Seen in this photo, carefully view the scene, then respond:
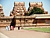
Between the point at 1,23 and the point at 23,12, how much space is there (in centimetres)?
2103

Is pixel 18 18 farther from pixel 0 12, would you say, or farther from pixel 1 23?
pixel 0 12

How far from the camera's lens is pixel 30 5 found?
1886 inches

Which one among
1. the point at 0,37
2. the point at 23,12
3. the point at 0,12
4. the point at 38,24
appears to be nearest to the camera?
the point at 0,37

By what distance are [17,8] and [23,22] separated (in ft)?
92.0

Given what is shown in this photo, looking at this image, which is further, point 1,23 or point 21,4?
point 21,4

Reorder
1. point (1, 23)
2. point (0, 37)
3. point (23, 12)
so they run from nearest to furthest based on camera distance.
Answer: point (0, 37) → point (1, 23) → point (23, 12)

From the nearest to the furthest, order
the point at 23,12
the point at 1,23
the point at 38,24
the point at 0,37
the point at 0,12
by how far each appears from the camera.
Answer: the point at 0,37
the point at 38,24
the point at 1,23
the point at 0,12
the point at 23,12

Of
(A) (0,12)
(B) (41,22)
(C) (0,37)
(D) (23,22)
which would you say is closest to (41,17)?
(B) (41,22)

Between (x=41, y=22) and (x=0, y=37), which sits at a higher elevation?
(x=0, y=37)

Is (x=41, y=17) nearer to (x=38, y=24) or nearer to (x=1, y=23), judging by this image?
(x=38, y=24)

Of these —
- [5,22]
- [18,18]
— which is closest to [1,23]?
[5,22]

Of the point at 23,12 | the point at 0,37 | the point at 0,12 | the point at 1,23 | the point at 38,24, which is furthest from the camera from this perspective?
the point at 23,12

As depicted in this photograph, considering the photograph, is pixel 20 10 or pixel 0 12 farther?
pixel 20 10

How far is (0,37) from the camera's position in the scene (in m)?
6.57
